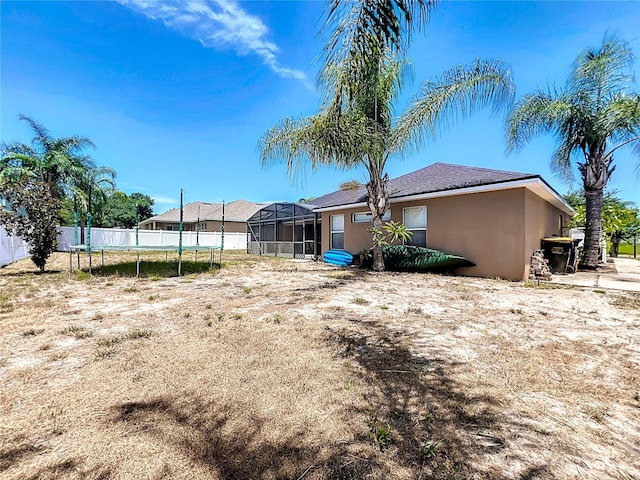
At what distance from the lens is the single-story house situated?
8.28m

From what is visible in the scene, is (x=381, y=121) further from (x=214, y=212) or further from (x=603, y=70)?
(x=214, y=212)

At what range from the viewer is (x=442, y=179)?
1058cm

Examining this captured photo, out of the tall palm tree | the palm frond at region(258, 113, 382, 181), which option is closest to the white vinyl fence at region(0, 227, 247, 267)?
the palm frond at region(258, 113, 382, 181)

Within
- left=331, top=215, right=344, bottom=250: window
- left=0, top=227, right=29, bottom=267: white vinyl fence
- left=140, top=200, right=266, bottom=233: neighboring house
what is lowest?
left=0, top=227, right=29, bottom=267: white vinyl fence

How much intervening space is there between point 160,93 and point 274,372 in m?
14.0

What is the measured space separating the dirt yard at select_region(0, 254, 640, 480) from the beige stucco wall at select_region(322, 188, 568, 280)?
352cm

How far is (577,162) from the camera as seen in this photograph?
10.8m

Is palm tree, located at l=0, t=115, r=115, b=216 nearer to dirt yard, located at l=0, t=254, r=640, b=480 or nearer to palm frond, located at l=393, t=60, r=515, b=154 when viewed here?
dirt yard, located at l=0, t=254, r=640, b=480

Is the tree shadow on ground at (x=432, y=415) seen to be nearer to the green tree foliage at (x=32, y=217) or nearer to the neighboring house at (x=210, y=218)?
the green tree foliage at (x=32, y=217)

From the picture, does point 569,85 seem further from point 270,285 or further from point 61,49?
point 61,49

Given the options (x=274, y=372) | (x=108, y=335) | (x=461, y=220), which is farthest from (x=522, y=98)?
(x=108, y=335)

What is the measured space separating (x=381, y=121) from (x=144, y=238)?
69.3ft

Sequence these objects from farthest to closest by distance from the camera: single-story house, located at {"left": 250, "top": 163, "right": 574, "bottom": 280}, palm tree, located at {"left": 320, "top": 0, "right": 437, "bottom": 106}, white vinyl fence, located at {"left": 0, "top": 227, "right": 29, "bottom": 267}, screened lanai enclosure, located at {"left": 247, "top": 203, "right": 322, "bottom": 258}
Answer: screened lanai enclosure, located at {"left": 247, "top": 203, "right": 322, "bottom": 258} → white vinyl fence, located at {"left": 0, "top": 227, "right": 29, "bottom": 267} → single-story house, located at {"left": 250, "top": 163, "right": 574, "bottom": 280} → palm tree, located at {"left": 320, "top": 0, "right": 437, "bottom": 106}

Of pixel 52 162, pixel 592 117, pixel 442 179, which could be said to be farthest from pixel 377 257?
pixel 52 162
